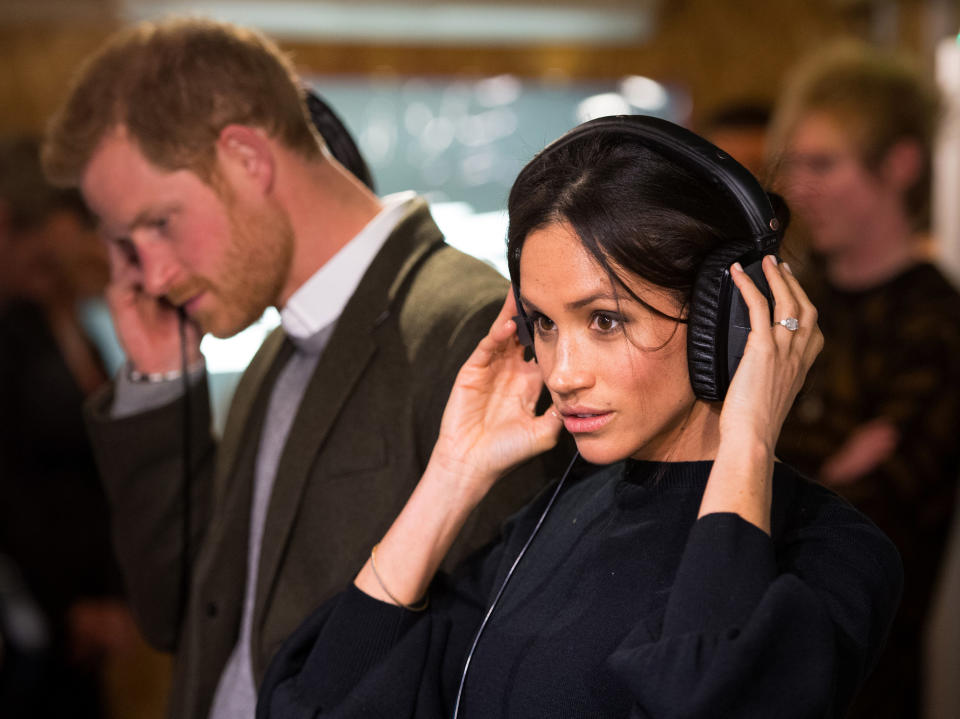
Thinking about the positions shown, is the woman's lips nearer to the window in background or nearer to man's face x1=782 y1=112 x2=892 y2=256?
man's face x1=782 y1=112 x2=892 y2=256

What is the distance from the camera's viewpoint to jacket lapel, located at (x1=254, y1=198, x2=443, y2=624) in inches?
50.7

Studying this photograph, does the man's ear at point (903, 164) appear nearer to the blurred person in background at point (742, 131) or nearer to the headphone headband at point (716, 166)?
→ the blurred person in background at point (742, 131)

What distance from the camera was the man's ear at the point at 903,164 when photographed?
2.36m

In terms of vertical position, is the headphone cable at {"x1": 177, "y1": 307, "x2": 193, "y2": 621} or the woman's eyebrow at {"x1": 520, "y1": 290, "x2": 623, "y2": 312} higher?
the woman's eyebrow at {"x1": 520, "y1": 290, "x2": 623, "y2": 312}

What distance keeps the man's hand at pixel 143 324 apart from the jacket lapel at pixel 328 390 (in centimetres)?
44

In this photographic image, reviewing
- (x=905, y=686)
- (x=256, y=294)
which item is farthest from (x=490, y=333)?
(x=905, y=686)

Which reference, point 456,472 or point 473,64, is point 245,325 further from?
point 473,64

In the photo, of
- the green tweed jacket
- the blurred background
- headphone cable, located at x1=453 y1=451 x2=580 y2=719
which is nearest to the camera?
headphone cable, located at x1=453 y1=451 x2=580 y2=719

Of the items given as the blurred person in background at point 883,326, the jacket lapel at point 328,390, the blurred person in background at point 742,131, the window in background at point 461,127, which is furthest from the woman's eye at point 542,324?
Result: the window in background at point 461,127

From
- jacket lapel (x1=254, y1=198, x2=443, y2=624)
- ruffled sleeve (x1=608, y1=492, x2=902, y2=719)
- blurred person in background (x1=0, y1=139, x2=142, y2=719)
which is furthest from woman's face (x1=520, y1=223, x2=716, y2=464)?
blurred person in background (x1=0, y1=139, x2=142, y2=719)

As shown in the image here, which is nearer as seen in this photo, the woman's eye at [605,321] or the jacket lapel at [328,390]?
the woman's eye at [605,321]

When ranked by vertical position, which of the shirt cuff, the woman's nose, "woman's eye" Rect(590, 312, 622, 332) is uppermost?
"woman's eye" Rect(590, 312, 622, 332)

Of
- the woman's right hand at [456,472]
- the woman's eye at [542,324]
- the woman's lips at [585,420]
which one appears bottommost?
the woman's right hand at [456,472]

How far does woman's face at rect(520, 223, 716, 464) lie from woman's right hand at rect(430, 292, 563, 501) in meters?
0.13
